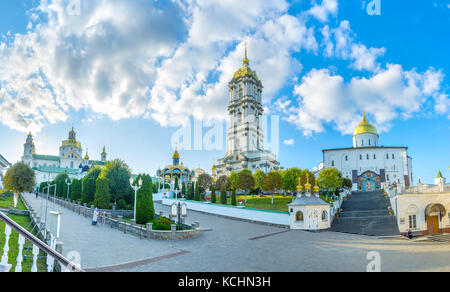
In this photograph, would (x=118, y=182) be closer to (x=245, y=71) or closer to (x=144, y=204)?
(x=144, y=204)

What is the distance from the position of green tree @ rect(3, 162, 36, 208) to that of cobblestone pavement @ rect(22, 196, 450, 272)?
19.7m

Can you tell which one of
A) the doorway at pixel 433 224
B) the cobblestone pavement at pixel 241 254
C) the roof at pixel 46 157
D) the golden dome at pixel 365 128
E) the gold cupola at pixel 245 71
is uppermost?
the gold cupola at pixel 245 71

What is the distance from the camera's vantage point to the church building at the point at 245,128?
7288cm

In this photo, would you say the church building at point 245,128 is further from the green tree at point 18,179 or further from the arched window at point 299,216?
the arched window at point 299,216

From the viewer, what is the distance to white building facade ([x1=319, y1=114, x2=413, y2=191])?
190 feet

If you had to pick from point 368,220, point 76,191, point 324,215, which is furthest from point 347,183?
point 76,191

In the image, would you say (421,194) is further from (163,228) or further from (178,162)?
(178,162)

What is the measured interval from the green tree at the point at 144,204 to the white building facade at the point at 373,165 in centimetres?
5286

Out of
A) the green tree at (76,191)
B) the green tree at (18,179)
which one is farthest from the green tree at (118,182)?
the green tree at (76,191)

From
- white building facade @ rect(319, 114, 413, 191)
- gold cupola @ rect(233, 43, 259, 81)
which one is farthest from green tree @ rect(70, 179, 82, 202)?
gold cupola @ rect(233, 43, 259, 81)

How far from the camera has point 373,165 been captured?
59.2 m

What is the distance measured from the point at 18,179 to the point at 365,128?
69.7m
